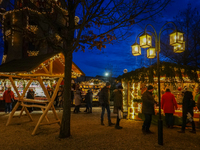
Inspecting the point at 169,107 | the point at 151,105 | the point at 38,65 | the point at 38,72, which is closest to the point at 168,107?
the point at 169,107

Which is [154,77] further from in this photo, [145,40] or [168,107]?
[145,40]

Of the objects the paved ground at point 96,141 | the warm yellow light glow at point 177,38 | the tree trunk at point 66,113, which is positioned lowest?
the paved ground at point 96,141

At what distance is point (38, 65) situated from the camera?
20.9 ft

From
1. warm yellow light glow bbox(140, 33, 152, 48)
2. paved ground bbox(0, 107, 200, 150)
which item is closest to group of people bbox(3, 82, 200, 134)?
paved ground bbox(0, 107, 200, 150)

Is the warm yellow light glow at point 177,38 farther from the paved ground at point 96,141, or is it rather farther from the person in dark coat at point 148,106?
the paved ground at point 96,141

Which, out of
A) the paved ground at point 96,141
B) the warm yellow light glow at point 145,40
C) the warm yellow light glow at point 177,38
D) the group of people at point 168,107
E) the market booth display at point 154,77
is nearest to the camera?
the paved ground at point 96,141

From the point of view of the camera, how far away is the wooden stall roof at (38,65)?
641cm

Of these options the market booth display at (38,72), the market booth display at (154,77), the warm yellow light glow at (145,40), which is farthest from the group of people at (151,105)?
the market booth display at (38,72)

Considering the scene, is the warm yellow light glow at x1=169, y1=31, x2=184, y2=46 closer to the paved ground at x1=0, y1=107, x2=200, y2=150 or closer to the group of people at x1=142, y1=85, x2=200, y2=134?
the group of people at x1=142, y1=85, x2=200, y2=134

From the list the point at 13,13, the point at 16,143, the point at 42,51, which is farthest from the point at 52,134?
the point at 13,13

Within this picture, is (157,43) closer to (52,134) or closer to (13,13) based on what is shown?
(52,134)

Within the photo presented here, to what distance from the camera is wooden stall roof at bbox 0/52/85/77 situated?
252 inches

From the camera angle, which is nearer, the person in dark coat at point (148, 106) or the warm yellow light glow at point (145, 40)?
the warm yellow light glow at point (145, 40)

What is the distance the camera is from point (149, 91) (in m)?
6.85
